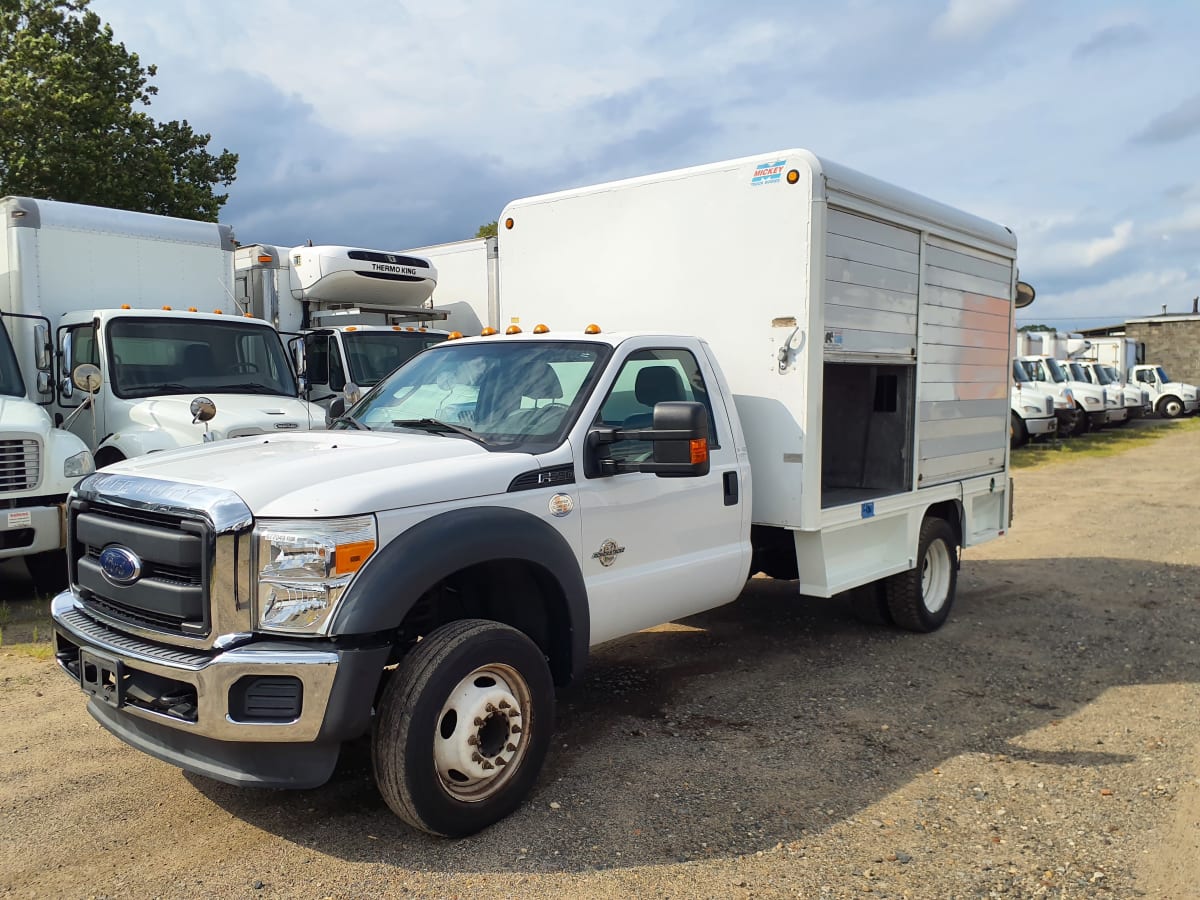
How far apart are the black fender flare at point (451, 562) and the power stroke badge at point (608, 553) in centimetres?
20

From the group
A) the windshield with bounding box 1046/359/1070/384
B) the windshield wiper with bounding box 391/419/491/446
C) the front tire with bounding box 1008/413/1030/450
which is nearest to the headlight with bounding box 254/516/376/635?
the windshield wiper with bounding box 391/419/491/446

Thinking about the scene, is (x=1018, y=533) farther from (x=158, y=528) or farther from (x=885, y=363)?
(x=158, y=528)

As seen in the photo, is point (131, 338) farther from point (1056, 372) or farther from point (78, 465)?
point (1056, 372)

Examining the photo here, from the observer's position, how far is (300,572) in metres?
3.36

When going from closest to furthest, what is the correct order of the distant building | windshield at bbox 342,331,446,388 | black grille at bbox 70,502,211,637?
black grille at bbox 70,502,211,637, windshield at bbox 342,331,446,388, the distant building

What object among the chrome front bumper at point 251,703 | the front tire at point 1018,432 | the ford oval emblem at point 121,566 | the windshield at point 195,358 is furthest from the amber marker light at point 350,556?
the front tire at point 1018,432

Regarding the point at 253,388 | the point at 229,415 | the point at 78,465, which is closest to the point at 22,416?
the point at 78,465

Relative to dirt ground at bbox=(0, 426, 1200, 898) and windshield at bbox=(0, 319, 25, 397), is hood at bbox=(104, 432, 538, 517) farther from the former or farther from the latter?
windshield at bbox=(0, 319, 25, 397)

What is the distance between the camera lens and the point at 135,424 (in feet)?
26.3

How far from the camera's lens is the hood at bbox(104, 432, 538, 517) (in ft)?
11.4

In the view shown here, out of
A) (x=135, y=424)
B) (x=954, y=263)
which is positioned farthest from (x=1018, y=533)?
(x=135, y=424)

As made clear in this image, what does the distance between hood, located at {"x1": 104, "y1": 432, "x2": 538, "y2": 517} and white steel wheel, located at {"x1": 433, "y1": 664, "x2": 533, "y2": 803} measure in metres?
0.73

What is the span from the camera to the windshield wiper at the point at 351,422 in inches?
191

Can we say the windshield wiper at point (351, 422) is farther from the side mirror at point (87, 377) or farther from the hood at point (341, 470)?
the side mirror at point (87, 377)
